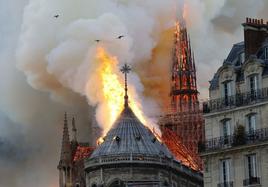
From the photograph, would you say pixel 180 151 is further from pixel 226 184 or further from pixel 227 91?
pixel 226 184

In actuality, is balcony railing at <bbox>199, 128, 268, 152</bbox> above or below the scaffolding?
below

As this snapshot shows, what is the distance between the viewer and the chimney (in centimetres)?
9875

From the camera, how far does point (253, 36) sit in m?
99.2

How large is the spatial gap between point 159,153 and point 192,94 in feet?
144

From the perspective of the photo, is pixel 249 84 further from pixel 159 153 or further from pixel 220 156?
pixel 159 153

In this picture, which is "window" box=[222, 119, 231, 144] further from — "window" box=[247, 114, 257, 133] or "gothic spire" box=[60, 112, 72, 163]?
"gothic spire" box=[60, 112, 72, 163]

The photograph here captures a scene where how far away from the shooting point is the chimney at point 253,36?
9875 centimetres

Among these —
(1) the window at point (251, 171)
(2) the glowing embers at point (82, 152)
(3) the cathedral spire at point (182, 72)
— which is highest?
(3) the cathedral spire at point (182, 72)

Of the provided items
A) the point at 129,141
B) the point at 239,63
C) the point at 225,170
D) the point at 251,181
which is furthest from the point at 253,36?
the point at 129,141

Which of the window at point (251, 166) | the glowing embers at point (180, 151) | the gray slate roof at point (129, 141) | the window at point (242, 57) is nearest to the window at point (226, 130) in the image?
the window at point (251, 166)

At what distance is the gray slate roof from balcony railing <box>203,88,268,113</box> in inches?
1943

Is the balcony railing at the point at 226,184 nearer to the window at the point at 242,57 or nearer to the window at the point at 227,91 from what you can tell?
the window at the point at 227,91

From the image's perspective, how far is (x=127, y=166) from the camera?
147 m

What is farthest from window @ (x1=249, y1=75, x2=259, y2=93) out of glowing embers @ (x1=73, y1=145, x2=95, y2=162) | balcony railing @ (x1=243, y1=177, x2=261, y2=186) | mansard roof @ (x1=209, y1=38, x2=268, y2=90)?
glowing embers @ (x1=73, y1=145, x2=95, y2=162)
